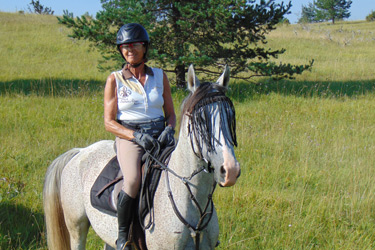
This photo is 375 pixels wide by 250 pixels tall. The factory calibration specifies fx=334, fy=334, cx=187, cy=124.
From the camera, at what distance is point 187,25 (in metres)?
9.34

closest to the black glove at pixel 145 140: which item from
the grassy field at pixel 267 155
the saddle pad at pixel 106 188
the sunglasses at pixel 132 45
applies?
the saddle pad at pixel 106 188

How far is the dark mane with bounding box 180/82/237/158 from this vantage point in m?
2.04

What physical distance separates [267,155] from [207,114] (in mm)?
4174

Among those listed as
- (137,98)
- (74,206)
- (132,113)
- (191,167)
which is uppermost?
(137,98)

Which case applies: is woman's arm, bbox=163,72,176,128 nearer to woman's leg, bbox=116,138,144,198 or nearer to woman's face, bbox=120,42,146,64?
woman's face, bbox=120,42,146,64

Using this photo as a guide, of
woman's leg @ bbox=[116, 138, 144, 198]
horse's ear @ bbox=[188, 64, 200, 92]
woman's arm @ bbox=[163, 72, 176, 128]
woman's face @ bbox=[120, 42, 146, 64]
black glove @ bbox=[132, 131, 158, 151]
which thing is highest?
woman's face @ bbox=[120, 42, 146, 64]

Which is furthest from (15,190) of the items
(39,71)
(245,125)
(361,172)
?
(39,71)

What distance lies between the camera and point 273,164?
5.52m

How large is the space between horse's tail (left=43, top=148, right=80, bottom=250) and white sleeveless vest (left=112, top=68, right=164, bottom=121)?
113 centimetres

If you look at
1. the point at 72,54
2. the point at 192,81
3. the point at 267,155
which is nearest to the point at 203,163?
the point at 192,81

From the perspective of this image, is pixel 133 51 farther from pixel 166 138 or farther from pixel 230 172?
pixel 230 172

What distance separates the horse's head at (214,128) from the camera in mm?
1958

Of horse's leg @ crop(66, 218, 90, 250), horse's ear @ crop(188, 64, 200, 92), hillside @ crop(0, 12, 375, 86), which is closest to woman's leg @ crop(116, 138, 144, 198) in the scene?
horse's ear @ crop(188, 64, 200, 92)

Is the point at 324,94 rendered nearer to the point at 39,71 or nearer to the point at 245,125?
the point at 245,125
